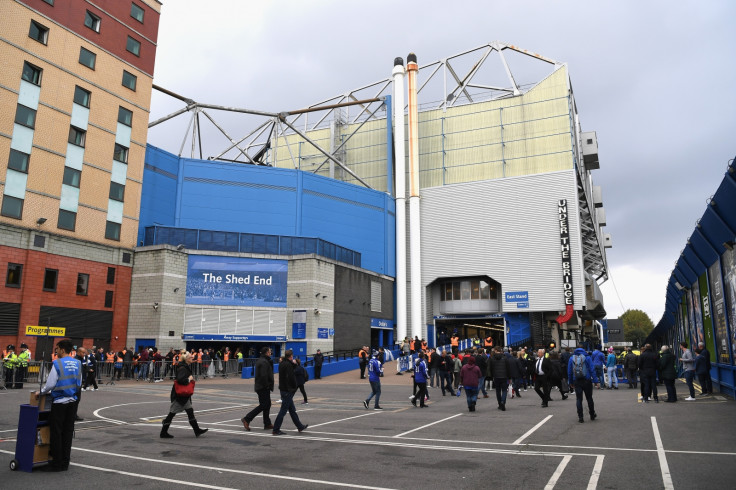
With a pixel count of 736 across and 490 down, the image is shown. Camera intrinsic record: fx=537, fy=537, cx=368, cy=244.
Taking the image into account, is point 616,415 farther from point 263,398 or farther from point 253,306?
point 253,306

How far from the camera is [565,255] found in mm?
49438

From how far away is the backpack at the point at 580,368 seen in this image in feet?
41.2

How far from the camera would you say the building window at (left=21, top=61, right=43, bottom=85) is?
111ft

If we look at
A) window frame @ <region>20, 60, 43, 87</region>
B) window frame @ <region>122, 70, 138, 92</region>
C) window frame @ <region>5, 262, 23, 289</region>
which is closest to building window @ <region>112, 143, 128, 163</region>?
window frame @ <region>122, 70, 138, 92</region>

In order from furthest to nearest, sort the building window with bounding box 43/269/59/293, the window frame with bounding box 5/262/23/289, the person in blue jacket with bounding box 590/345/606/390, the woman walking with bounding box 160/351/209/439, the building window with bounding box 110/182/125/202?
the building window with bounding box 110/182/125/202
the building window with bounding box 43/269/59/293
the window frame with bounding box 5/262/23/289
the person in blue jacket with bounding box 590/345/606/390
the woman walking with bounding box 160/351/209/439

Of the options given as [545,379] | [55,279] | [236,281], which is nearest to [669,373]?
[545,379]

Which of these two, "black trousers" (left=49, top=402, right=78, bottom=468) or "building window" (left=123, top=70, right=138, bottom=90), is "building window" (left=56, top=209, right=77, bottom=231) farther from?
"black trousers" (left=49, top=402, right=78, bottom=468)

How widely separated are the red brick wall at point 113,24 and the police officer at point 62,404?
35110mm

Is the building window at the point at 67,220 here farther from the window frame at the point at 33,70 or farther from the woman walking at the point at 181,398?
the woman walking at the point at 181,398

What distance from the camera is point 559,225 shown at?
50.7 m

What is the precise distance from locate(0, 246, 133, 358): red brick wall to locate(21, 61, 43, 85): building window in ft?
36.1

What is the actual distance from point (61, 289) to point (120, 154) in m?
11.4

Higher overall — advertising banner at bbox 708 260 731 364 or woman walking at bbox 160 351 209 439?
advertising banner at bbox 708 260 731 364

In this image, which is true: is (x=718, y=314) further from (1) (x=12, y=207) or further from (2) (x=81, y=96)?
(2) (x=81, y=96)
